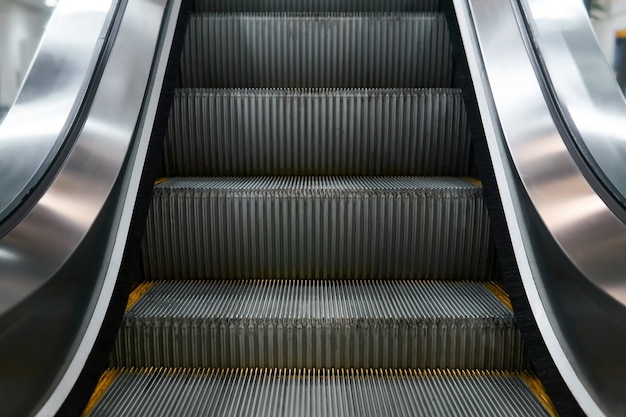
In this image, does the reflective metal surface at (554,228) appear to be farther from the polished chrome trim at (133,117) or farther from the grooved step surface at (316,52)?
the polished chrome trim at (133,117)

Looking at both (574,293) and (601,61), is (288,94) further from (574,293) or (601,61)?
(574,293)

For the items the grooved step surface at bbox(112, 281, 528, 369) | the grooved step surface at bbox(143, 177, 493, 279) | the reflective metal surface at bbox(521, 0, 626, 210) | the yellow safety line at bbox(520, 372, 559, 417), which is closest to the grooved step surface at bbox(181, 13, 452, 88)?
the reflective metal surface at bbox(521, 0, 626, 210)

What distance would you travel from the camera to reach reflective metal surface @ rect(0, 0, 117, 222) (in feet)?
4.82

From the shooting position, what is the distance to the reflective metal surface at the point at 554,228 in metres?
1.33

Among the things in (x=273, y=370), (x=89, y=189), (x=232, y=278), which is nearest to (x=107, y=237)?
(x=89, y=189)

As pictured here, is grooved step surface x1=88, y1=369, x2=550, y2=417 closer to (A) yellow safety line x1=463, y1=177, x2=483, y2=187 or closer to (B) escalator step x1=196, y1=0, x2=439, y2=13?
(A) yellow safety line x1=463, y1=177, x2=483, y2=187

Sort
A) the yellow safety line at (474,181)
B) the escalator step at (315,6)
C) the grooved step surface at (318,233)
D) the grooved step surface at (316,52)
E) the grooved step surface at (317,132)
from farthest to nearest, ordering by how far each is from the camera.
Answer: the escalator step at (315,6), the grooved step surface at (316,52), the grooved step surface at (317,132), the yellow safety line at (474,181), the grooved step surface at (318,233)

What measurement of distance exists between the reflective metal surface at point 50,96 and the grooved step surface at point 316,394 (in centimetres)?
71

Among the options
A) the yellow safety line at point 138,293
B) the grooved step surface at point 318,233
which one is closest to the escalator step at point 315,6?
the grooved step surface at point 318,233

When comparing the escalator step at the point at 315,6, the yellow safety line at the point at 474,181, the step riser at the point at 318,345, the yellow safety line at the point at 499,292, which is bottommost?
the step riser at the point at 318,345

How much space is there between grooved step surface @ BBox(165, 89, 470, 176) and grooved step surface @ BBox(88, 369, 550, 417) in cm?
100

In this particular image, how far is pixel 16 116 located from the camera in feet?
5.51

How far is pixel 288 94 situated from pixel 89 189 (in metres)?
1.07

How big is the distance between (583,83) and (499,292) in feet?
2.66
